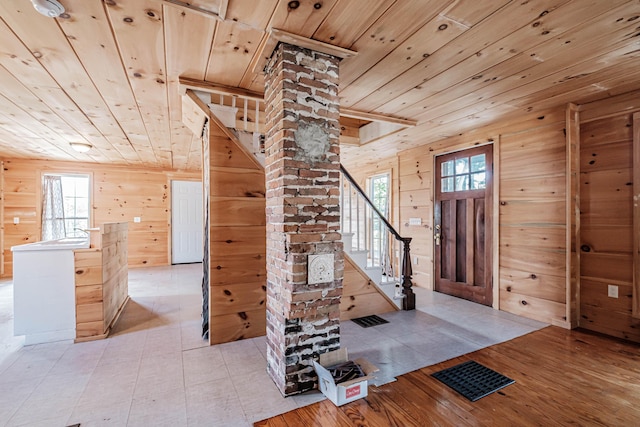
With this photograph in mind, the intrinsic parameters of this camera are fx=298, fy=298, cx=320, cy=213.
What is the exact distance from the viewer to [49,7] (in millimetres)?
1577

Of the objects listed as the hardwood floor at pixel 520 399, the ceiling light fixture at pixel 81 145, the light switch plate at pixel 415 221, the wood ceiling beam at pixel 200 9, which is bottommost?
the hardwood floor at pixel 520 399

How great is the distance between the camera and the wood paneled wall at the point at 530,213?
321 centimetres

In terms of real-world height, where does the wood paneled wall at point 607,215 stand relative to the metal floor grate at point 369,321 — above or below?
above

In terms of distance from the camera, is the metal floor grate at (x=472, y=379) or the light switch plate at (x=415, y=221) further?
the light switch plate at (x=415, y=221)

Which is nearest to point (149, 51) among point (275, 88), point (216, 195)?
point (275, 88)

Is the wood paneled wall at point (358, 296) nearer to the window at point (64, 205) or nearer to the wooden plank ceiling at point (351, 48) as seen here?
the wooden plank ceiling at point (351, 48)

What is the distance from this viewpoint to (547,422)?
172cm

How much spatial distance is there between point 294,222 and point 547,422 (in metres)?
1.88

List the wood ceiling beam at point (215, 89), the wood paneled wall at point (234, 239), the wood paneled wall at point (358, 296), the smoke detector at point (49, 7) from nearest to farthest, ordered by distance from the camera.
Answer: the smoke detector at point (49, 7), the wood ceiling beam at point (215, 89), the wood paneled wall at point (234, 239), the wood paneled wall at point (358, 296)

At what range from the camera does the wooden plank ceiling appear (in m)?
1.67

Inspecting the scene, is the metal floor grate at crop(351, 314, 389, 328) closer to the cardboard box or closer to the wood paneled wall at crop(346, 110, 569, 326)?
the cardboard box

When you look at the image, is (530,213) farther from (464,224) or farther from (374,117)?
(374,117)

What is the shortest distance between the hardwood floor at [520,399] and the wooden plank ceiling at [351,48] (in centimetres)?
233

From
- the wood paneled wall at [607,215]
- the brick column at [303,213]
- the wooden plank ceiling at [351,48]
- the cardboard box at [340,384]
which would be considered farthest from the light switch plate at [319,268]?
the wood paneled wall at [607,215]
